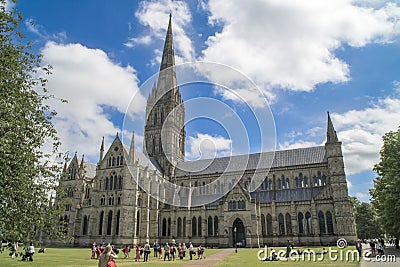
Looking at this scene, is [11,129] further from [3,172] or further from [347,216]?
[347,216]

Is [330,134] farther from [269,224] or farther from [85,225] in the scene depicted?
[85,225]

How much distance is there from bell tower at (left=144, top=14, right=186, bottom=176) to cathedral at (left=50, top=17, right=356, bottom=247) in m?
2.63

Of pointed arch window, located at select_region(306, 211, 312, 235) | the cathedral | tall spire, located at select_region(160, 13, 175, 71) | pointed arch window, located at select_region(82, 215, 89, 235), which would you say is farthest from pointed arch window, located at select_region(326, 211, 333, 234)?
tall spire, located at select_region(160, 13, 175, 71)

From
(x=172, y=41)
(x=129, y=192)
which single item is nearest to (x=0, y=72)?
(x=129, y=192)

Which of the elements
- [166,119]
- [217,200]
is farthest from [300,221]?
[166,119]

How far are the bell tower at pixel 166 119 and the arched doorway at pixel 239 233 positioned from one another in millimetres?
21177

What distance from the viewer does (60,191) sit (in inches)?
571

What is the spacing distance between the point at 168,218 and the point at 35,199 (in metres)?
46.9

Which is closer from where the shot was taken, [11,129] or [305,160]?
[11,129]

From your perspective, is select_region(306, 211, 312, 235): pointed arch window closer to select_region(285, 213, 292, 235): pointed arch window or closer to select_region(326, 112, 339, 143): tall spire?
select_region(285, 213, 292, 235): pointed arch window

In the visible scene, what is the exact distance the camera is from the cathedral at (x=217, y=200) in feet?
158

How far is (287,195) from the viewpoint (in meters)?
53.6

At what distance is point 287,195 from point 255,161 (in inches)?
465

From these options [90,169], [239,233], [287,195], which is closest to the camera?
[239,233]
